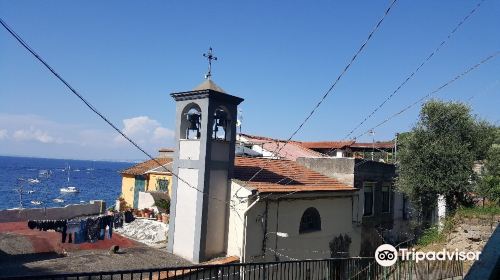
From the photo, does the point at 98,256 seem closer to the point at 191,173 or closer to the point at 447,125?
the point at 191,173

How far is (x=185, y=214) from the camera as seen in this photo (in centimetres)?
1609

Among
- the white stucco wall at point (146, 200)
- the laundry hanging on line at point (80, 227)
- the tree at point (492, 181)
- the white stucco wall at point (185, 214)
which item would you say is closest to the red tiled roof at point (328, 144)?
the tree at point (492, 181)

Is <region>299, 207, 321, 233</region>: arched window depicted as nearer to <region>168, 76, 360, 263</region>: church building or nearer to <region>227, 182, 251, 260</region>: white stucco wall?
<region>168, 76, 360, 263</region>: church building

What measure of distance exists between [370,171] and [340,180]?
2494 mm

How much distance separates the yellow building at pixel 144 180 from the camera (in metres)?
24.9

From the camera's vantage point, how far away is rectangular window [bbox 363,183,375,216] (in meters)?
22.7

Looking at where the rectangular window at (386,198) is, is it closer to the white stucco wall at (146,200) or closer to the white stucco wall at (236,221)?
the white stucco wall at (236,221)

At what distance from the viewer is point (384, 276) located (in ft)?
48.8


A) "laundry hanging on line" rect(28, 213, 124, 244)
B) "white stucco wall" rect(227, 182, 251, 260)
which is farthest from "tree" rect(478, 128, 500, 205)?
"laundry hanging on line" rect(28, 213, 124, 244)

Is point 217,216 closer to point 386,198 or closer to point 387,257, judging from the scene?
point 387,257

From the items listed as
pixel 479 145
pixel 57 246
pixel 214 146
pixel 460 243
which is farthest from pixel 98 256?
pixel 479 145

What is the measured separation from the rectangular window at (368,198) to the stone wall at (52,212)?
1710 centimetres

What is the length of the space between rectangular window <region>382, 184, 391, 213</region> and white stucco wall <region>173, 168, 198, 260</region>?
1370 centimetres

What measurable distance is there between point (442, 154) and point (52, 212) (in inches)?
840
